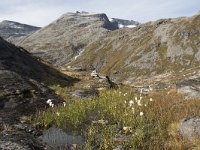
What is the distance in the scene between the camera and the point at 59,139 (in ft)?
54.0

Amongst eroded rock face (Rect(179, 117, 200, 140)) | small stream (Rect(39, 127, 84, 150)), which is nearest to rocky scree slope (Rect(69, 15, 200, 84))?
small stream (Rect(39, 127, 84, 150))

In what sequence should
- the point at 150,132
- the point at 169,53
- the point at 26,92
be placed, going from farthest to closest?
the point at 169,53 → the point at 26,92 → the point at 150,132

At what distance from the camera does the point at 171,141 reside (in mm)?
14969

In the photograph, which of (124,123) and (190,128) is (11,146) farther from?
(190,128)

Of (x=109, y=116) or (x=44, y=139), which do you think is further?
(x=109, y=116)

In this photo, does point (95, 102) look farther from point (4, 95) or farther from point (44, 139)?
point (44, 139)

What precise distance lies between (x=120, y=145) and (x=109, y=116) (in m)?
5.84

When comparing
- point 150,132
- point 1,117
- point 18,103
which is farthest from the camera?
point 18,103

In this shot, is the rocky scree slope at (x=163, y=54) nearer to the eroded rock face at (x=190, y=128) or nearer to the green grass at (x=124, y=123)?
the green grass at (x=124, y=123)

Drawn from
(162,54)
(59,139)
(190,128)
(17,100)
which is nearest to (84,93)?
(17,100)

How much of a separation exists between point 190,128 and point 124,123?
3941 mm

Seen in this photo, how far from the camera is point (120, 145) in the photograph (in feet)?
49.3

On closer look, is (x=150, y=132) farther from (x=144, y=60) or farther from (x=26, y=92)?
(x=144, y=60)

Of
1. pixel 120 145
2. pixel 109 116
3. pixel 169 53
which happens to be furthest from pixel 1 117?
pixel 169 53
